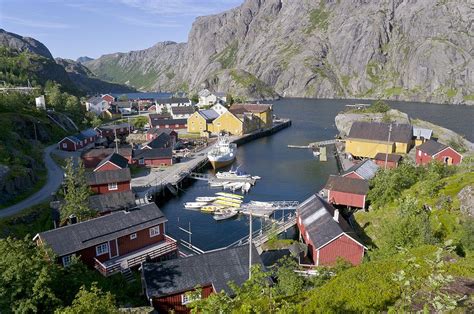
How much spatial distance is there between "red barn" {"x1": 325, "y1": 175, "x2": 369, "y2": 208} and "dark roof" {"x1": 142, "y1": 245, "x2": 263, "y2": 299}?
1730cm

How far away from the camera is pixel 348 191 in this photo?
3612 cm

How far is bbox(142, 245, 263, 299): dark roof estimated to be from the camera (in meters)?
20.4

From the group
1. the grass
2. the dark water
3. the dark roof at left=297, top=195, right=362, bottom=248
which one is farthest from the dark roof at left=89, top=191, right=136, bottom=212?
the dark roof at left=297, top=195, right=362, bottom=248

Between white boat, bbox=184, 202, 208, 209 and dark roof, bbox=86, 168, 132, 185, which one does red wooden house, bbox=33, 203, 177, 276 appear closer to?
dark roof, bbox=86, 168, 132, 185

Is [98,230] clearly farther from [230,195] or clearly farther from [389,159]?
[389,159]

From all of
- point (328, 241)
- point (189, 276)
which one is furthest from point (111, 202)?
point (328, 241)

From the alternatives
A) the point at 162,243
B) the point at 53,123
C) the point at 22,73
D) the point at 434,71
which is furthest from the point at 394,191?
the point at 434,71

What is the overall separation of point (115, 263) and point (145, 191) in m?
18.7

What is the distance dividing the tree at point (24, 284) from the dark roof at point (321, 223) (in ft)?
59.6

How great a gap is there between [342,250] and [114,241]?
1722 cm

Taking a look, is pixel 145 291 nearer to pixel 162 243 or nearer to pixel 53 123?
pixel 162 243

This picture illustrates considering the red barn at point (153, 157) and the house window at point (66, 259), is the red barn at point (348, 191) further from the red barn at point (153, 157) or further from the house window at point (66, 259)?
the red barn at point (153, 157)

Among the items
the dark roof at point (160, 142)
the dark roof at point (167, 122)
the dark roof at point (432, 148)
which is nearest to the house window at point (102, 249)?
the dark roof at point (160, 142)

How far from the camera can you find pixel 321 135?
292ft
